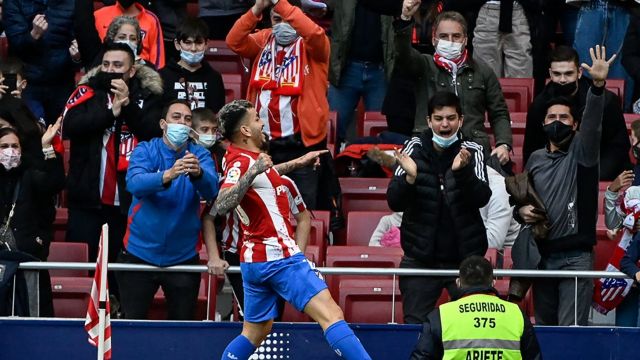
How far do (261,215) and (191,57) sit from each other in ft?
9.98

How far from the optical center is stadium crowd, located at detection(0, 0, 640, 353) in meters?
13.5

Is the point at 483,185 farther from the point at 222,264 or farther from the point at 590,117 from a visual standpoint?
the point at 222,264

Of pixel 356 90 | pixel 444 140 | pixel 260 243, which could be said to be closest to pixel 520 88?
pixel 356 90

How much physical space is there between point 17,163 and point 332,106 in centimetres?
370

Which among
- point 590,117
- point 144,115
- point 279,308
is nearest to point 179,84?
point 144,115

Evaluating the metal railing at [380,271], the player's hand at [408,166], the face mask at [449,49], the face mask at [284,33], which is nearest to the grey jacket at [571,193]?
the metal railing at [380,271]

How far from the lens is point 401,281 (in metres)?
13.7

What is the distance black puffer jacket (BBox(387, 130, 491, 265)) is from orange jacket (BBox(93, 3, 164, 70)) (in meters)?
3.39

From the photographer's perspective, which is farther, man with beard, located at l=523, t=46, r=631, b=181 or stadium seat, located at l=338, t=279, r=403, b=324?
man with beard, located at l=523, t=46, r=631, b=181

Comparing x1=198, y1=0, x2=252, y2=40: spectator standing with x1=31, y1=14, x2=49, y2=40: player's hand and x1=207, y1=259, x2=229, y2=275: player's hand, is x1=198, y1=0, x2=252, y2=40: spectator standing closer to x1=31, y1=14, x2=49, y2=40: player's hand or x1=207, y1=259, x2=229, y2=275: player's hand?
x1=31, y1=14, x2=49, y2=40: player's hand

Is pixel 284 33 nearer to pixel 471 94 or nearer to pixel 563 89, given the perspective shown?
pixel 471 94

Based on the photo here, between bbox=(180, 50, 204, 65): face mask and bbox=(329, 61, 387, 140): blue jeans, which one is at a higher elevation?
→ bbox=(180, 50, 204, 65): face mask

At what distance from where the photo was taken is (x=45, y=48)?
17234 mm

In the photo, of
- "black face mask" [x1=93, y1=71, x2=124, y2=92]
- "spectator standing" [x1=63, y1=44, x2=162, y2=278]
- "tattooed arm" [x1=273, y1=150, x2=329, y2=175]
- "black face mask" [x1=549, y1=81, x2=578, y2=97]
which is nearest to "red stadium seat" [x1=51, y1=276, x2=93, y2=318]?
"spectator standing" [x1=63, y1=44, x2=162, y2=278]
